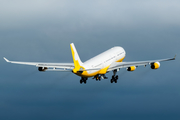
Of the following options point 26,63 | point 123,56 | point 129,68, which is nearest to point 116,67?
point 129,68

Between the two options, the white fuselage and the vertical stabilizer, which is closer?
the vertical stabilizer

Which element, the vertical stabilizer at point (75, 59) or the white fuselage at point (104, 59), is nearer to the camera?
the vertical stabilizer at point (75, 59)

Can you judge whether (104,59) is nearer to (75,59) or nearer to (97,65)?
(97,65)

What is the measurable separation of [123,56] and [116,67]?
1093 centimetres

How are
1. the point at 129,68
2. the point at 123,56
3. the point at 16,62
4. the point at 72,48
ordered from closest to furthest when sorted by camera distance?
the point at 72,48 < the point at 16,62 < the point at 129,68 < the point at 123,56

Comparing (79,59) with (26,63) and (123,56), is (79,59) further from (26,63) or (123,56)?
(123,56)

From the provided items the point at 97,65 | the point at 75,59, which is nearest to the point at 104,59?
the point at 97,65

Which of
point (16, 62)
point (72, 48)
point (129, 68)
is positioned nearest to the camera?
point (72, 48)

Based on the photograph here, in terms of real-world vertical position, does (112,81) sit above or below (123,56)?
below

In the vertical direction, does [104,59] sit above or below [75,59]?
above

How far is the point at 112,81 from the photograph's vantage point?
9819 cm

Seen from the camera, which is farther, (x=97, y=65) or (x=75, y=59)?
(x=97, y=65)

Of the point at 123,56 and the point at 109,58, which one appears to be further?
the point at 123,56

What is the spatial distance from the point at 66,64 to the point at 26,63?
27.5 ft
